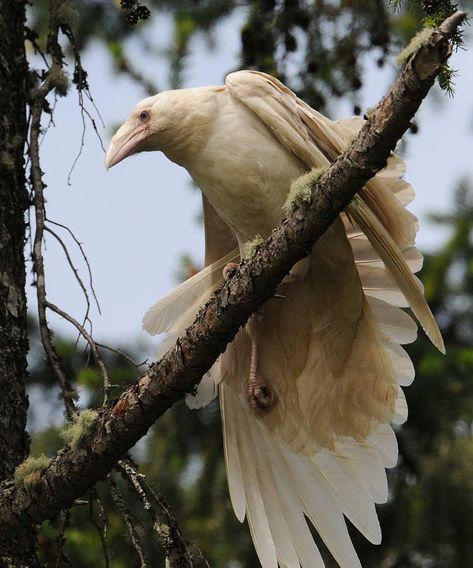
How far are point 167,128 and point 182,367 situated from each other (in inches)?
52.6

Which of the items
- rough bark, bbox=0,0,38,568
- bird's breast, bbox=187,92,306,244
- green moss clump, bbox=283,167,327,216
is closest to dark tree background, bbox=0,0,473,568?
rough bark, bbox=0,0,38,568

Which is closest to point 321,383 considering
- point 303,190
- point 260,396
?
point 260,396

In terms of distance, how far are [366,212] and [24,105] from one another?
1468 mm

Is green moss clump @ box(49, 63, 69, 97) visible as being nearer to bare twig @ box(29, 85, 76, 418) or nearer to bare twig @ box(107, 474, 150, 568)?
bare twig @ box(29, 85, 76, 418)

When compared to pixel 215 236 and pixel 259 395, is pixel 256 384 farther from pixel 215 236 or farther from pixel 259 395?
pixel 215 236

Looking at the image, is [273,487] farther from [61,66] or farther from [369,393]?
[61,66]

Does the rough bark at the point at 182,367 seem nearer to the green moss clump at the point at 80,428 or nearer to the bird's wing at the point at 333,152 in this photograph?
the green moss clump at the point at 80,428

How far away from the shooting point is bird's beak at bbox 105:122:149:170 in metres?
4.39

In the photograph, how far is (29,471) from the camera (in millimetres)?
3506

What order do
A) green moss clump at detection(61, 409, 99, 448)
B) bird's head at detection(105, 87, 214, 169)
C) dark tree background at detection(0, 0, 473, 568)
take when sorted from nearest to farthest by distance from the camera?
green moss clump at detection(61, 409, 99, 448), bird's head at detection(105, 87, 214, 169), dark tree background at detection(0, 0, 473, 568)

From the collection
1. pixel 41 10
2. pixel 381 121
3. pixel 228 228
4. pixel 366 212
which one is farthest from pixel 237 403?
pixel 41 10

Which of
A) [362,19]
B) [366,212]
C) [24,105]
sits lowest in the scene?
[366,212]

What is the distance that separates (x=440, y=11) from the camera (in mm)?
2969

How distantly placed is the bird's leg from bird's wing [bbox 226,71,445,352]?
780mm
